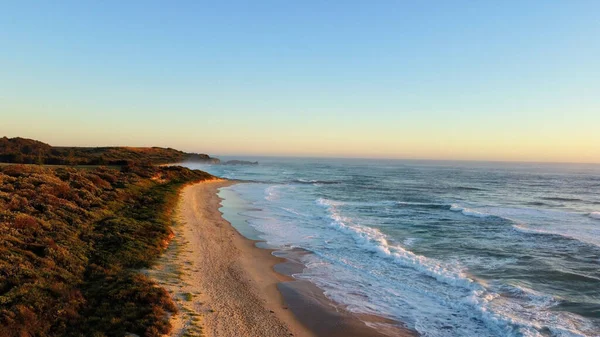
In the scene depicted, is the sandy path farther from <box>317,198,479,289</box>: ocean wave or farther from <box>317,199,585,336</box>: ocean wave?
<box>317,198,479,289</box>: ocean wave

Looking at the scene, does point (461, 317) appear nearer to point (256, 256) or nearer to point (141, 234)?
point (256, 256)

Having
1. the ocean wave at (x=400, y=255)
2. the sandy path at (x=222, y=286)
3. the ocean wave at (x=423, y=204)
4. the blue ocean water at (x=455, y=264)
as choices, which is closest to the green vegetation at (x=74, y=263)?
the sandy path at (x=222, y=286)

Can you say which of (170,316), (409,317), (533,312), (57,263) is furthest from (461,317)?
(57,263)

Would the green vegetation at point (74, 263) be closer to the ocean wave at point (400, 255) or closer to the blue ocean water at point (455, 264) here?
the blue ocean water at point (455, 264)

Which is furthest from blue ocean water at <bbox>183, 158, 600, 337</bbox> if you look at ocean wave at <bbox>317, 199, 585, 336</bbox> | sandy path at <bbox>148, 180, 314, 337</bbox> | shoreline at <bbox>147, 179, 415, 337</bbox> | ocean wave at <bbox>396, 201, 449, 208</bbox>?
ocean wave at <bbox>396, 201, 449, 208</bbox>

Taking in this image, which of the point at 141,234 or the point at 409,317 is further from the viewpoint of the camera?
the point at 141,234

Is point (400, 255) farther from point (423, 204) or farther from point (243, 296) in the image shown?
point (423, 204)
